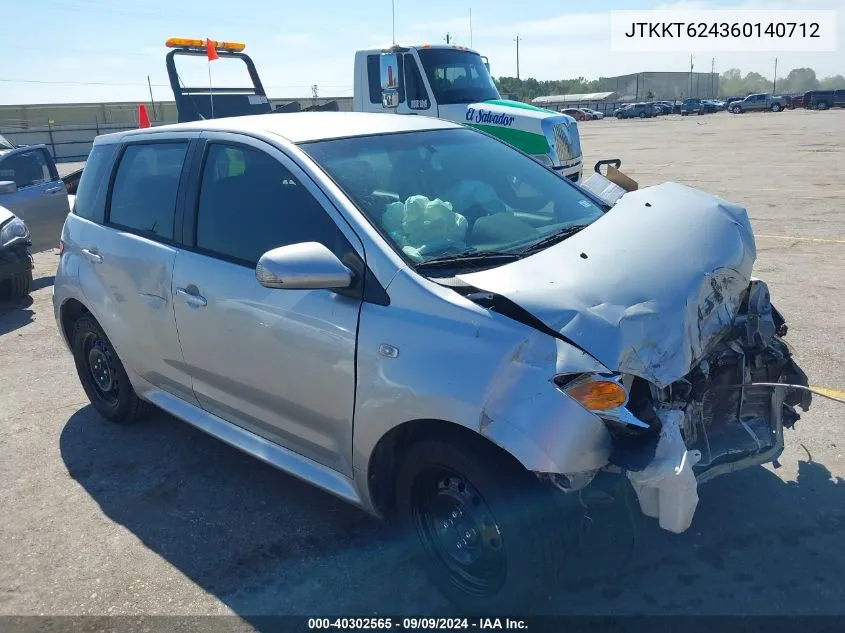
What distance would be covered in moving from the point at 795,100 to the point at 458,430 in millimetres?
70027

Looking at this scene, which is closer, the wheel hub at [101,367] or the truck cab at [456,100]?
the wheel hub at [101,367]

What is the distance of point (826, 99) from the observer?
56.8 meters

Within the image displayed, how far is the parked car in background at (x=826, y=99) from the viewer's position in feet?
185

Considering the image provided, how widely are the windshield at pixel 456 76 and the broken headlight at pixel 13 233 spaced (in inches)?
226

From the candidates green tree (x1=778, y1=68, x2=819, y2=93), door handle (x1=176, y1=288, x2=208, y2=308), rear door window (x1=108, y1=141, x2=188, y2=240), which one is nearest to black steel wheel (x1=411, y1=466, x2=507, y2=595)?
door handle (x1=176, y1=288, x2=208, y2=308)

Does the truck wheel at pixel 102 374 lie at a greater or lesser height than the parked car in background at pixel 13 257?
lesser

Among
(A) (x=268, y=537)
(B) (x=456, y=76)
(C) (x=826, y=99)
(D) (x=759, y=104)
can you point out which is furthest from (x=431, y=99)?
(D) (x=759, y=104)

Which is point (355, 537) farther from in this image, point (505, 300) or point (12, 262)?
point (12, 262)

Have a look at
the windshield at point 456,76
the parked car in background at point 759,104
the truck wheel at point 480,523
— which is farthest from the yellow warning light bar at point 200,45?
the parked car in background at point 759,104

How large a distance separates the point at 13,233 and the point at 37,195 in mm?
1381

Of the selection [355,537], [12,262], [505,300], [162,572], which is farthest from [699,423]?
[12,262]

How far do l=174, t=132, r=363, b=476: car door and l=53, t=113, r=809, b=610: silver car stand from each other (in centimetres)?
1

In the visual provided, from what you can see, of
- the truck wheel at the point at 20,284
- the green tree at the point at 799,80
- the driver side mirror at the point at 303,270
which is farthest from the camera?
the green tree at the point at 799,80

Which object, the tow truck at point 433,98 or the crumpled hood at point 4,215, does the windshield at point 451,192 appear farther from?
the tow truck at point 433,98
